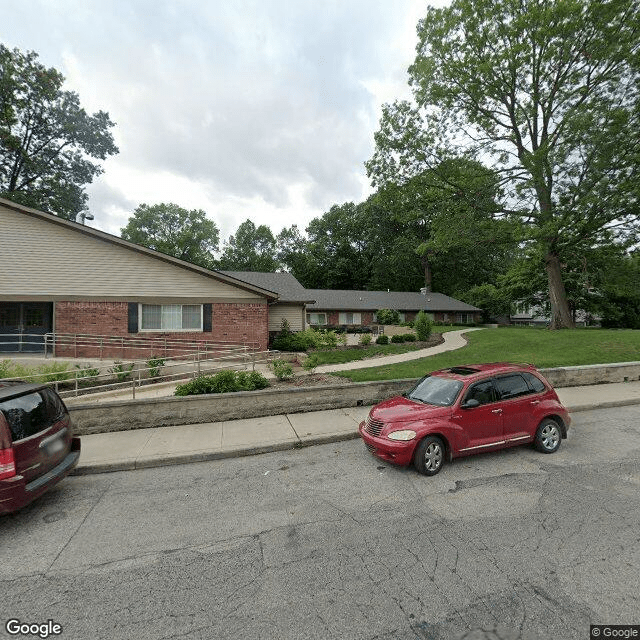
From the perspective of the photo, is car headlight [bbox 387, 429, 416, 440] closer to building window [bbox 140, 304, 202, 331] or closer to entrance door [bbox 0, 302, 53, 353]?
building window [bbox 140, 304, 202, 331]

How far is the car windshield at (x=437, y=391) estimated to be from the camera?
5794 millimetres

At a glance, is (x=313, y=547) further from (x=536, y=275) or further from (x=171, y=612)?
(x=536, y=275)

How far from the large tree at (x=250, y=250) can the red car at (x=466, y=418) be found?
58.4m

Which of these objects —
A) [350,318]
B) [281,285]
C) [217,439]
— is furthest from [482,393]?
[350,318]

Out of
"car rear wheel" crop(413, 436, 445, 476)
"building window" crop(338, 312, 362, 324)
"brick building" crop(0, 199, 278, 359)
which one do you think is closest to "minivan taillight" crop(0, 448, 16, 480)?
"car rear wheel" crop(413, 436, 445, 476)

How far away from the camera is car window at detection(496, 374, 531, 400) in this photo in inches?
237

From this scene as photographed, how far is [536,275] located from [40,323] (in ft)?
131

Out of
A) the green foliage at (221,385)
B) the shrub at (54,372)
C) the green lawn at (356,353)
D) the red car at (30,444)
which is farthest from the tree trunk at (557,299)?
the shrub at (54,372)

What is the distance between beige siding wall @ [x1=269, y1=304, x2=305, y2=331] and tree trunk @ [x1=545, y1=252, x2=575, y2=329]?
17254mm

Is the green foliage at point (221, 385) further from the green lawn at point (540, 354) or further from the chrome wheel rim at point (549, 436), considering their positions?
the chrome wheel rim at point (549, 436)

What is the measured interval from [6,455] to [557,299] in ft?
92.1

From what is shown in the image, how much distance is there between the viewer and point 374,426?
5820mm

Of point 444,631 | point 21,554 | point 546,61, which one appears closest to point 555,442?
point 444,631

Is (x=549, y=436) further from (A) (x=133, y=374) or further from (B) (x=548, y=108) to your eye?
(B) (x=548, y=108)
